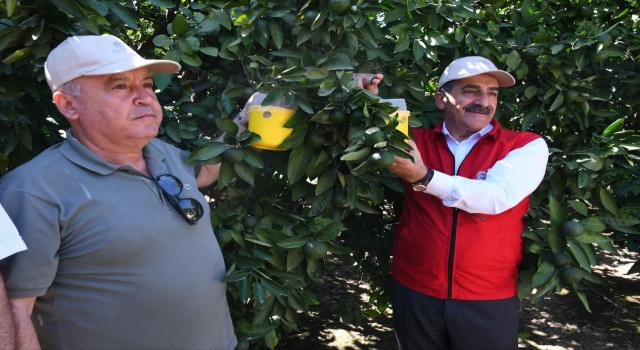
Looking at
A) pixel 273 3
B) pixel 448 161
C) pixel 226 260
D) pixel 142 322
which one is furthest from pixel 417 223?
pixel 142 322

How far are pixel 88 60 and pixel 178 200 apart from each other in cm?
48

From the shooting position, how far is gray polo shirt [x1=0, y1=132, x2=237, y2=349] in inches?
63.9

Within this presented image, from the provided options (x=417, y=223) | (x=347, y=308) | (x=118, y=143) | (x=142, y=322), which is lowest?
(x=347, y=308)

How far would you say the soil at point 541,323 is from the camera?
4125mm

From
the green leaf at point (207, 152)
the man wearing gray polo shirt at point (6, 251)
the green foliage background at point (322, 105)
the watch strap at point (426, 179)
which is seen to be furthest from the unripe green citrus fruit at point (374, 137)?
the man wearing gray polo shirt at point (6, 251)

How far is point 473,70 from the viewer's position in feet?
8.21

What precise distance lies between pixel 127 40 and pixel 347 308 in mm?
1860

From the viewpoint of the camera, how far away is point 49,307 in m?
1.71

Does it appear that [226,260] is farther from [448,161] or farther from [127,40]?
[127,40]

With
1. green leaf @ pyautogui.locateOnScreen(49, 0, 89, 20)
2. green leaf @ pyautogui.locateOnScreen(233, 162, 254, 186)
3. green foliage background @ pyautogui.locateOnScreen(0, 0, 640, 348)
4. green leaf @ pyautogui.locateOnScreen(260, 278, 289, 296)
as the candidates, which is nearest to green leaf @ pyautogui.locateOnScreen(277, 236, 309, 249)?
green foliage background @ pyautogui.locateOnScreen(0, 0, 640, 348)

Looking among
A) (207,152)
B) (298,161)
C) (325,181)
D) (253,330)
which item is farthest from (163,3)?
(253,330)

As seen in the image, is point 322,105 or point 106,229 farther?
point 322,105

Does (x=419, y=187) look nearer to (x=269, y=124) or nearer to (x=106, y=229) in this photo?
(x=269, y=124)

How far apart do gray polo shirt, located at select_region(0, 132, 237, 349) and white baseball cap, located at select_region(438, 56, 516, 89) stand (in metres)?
1.29
